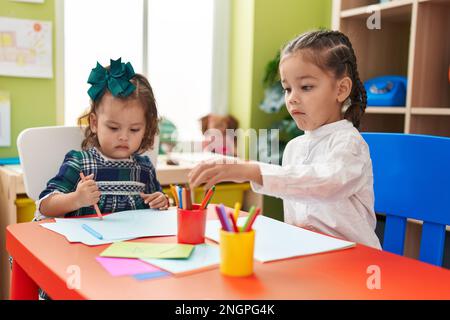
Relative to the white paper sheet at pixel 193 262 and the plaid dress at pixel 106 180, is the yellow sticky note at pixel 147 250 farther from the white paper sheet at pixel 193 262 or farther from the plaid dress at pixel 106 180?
the plaid dress at pixel 106 180

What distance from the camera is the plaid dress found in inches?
51.7

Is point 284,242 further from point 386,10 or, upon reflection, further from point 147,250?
point 386,10

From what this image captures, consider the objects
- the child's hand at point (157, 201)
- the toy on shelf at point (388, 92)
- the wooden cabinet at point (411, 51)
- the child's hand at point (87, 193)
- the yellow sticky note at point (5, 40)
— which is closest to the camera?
the child's hand at point (87, 193)

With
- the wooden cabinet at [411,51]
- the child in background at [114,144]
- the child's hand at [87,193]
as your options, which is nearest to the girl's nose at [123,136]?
the child in background at [114,144]

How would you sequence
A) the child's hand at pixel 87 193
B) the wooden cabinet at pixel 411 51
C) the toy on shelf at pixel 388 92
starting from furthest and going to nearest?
1. the toy on shelf at pixel 388 92
2. the wooden cabinet at pixel 411 51
3. the child's hand at pixel 87 193

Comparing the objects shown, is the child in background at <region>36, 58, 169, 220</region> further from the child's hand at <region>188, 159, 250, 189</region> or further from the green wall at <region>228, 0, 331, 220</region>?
the green wall at <region>228, 0, 331, 220</region>

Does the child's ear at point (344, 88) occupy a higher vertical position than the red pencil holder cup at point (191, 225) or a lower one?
higher

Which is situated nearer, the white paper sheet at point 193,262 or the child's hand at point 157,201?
the white paper sheet at point 193,262

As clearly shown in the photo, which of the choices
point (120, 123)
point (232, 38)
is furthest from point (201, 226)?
point (232, 38)

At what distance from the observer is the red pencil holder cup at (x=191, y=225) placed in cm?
88

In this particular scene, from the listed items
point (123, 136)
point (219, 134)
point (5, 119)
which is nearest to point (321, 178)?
point (123, 136)

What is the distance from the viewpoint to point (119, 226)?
1.02 m

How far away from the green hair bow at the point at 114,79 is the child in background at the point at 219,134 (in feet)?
5.34
